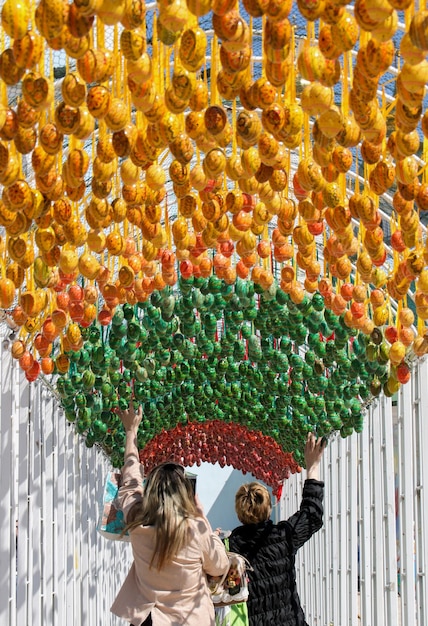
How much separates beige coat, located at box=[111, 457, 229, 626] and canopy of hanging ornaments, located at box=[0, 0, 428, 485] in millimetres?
1317

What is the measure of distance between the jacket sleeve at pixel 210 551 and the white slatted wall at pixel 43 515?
202cm

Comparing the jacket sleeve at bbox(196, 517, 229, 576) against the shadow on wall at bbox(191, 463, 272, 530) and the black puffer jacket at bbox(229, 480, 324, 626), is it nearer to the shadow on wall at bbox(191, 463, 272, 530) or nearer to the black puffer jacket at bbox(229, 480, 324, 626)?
the black puffer jacket at bbox(229, 480, 324, 626)

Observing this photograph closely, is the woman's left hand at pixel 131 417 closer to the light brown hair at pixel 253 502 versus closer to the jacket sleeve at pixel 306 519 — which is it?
the light brown hair at pixel 253 502

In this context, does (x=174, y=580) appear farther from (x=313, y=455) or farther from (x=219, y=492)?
(x=219, y=492)

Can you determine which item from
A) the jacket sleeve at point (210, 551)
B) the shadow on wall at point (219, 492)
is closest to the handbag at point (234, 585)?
the jacket sleeve at point (210, 551)

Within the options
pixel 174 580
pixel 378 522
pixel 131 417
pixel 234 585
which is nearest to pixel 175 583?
pixel 174 580

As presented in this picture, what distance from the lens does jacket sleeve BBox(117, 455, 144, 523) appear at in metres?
4.31

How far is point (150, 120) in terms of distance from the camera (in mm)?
3748

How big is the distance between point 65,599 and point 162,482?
4.88 m

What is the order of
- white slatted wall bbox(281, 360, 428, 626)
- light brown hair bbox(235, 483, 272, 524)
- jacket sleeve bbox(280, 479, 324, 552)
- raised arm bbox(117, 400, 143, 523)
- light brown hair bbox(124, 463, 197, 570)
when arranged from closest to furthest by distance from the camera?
light brown hair bbox(124, 463, 197, 570) → raised arm bbox(117, 400, 143, 523) → light brown hair bbox(235, 483, 272, 524) → jacket sleeve bbox(280, 479, 324, 552) → white slatted wall bbox(281, 360, 428, 626)

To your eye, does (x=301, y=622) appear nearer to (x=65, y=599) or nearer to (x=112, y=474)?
(x=112, y=474)

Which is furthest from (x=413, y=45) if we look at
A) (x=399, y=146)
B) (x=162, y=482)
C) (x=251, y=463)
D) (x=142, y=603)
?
(x=251, y=463)

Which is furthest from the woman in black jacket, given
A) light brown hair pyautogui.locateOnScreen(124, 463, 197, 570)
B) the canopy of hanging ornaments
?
the canopy of hanging ornaments

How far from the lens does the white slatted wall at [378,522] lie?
7.61 metres
